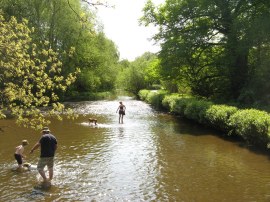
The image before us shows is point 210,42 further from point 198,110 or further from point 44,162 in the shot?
point 44,162

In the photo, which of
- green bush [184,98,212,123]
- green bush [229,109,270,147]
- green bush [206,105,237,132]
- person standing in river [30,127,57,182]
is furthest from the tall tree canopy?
person standing in river [30,127,57,182]

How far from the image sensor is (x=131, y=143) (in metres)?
20.3

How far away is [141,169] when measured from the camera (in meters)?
14.7

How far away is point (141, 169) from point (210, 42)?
71.6 feet

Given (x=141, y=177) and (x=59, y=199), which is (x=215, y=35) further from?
(x=59, y=199)

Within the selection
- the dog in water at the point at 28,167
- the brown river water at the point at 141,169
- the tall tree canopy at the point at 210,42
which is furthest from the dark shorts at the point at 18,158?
the tall tree canopy at the point at 210,42

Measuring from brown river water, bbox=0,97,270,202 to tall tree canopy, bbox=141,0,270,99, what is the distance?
31.9 feet

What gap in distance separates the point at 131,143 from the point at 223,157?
19.0ft

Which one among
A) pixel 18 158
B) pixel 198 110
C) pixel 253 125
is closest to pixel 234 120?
pixel 253 125

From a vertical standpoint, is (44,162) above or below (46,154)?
below

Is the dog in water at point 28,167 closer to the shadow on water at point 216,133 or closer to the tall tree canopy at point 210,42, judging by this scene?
the shadow on water at point 216,133

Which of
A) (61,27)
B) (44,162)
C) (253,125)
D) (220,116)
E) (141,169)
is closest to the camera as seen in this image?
(44,162)

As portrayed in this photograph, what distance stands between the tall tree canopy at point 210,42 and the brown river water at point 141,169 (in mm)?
9731

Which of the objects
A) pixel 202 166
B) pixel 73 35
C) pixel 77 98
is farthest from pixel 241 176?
pixel 77 98
